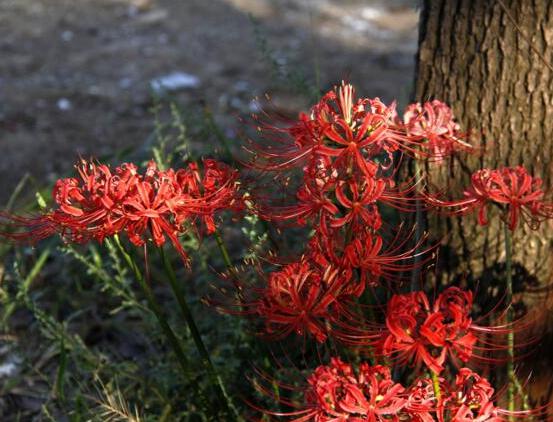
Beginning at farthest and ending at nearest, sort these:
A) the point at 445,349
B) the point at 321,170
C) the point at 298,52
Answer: the point at 298,52 → the point at 321,170 → the point at 445,349

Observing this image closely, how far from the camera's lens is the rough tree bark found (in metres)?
2.19

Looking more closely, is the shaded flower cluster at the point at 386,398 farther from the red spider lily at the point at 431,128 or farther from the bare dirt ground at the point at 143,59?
the bare dirt ground at the point at 143,59

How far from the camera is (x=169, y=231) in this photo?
1616mm

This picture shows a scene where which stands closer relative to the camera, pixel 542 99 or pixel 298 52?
pixel 542 99

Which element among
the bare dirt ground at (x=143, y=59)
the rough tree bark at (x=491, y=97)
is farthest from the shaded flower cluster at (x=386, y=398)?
the bare dirt ground at (x=143, y=59)

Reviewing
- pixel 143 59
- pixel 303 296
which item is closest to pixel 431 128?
pixel 303 296

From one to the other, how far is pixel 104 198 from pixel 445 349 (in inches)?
28.4

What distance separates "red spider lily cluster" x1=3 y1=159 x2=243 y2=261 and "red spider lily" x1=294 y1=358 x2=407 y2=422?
1.43 feet

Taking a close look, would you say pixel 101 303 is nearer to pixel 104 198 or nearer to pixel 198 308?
pixel 198 308

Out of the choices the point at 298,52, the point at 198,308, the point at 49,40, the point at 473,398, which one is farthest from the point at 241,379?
the point at 49,40

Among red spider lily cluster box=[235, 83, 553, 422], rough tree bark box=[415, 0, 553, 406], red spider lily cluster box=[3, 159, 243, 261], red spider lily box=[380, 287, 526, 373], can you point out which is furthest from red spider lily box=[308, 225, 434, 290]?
rough tree bark box=[415, 0, 553, 406]

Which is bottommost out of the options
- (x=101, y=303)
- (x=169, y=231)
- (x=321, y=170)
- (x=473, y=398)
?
(x=101, y=303)

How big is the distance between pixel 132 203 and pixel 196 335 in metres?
0.51

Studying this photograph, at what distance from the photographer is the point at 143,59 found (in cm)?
654
